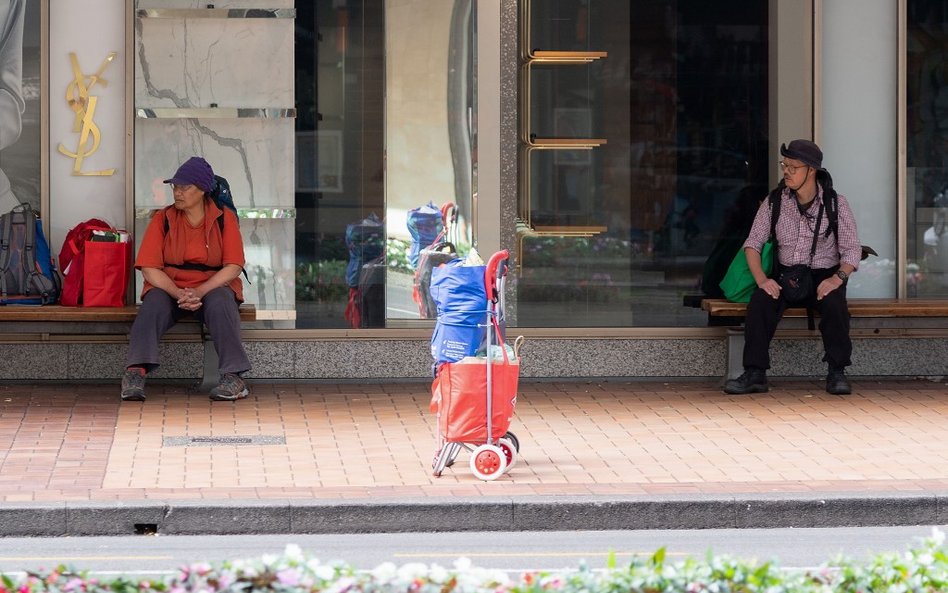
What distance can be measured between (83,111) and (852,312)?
18.5ft

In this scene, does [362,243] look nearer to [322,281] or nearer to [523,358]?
[322,281]

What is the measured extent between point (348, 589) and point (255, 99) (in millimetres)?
8198

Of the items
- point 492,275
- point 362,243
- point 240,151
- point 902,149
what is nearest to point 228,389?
point 362,243

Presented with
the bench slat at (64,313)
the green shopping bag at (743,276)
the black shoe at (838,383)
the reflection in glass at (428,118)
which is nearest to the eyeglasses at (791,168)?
the green shopping bag at (743,276)

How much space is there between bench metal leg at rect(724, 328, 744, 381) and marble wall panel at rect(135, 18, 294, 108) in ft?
11.7

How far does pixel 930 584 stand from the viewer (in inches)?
166

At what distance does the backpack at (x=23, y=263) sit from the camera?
1153 centimetres

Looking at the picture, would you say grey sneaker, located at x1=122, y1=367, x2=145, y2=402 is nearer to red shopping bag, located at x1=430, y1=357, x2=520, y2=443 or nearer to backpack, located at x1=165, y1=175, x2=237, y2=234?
backpack, located at x1=165, y1=175, x2=237, y2=234

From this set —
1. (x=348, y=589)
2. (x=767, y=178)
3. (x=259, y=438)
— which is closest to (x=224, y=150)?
(x=259, y=438)

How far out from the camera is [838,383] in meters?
11.3

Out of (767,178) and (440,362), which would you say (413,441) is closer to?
(440,362)

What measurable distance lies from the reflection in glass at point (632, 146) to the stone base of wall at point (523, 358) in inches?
9.2

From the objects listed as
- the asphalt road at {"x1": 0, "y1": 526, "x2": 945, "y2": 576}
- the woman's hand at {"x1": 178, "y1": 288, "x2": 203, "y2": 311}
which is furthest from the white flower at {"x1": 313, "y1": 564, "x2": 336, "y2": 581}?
the woman's hand at {"x1": 178, "y1": 288, "x2": 203, "y2": 311}

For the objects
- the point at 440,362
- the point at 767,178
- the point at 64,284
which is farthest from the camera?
the point at 767,178
